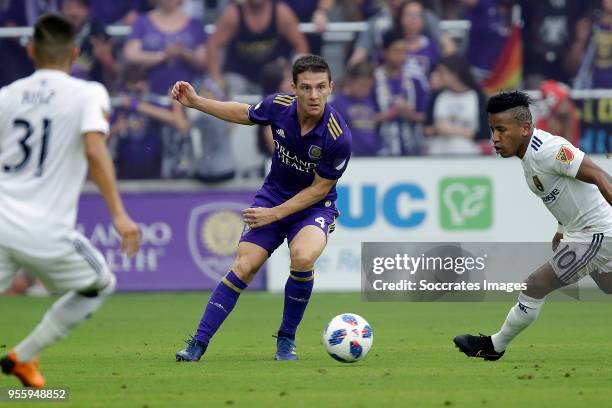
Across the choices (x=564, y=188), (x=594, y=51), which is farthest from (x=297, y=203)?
(x=594, y=51)

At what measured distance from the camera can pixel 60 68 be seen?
273 inches

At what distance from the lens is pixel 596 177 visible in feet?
28.8

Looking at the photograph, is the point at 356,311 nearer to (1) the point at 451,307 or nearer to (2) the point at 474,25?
(1) the point at 451,307

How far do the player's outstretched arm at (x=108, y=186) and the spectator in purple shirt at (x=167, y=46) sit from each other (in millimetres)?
11565

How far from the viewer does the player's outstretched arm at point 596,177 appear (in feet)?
28.2

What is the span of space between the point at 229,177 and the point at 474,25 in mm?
4447

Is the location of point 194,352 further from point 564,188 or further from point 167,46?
point 167,46

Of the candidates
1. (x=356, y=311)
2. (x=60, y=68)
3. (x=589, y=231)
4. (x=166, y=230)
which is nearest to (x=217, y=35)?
(x=166, y=230)

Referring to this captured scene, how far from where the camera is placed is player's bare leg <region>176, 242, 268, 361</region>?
941 centimetres

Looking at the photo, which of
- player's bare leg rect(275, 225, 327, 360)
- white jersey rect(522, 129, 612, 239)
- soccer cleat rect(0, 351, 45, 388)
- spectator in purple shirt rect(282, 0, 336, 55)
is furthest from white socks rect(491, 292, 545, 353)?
spectator in purple shirt rect(282, 0, 336, 55)

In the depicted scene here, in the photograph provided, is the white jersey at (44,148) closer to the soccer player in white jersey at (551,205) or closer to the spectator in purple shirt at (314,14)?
the soccer player in white jersey at (551,205)

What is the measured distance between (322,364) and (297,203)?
1.26 m

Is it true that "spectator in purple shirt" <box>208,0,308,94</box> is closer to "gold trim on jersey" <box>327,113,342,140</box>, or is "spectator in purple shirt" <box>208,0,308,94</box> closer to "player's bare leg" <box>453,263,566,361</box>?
"gold trim on jersey" <box>327,113,342,140</box>

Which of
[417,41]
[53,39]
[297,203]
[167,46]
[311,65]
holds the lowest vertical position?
[297,203]
